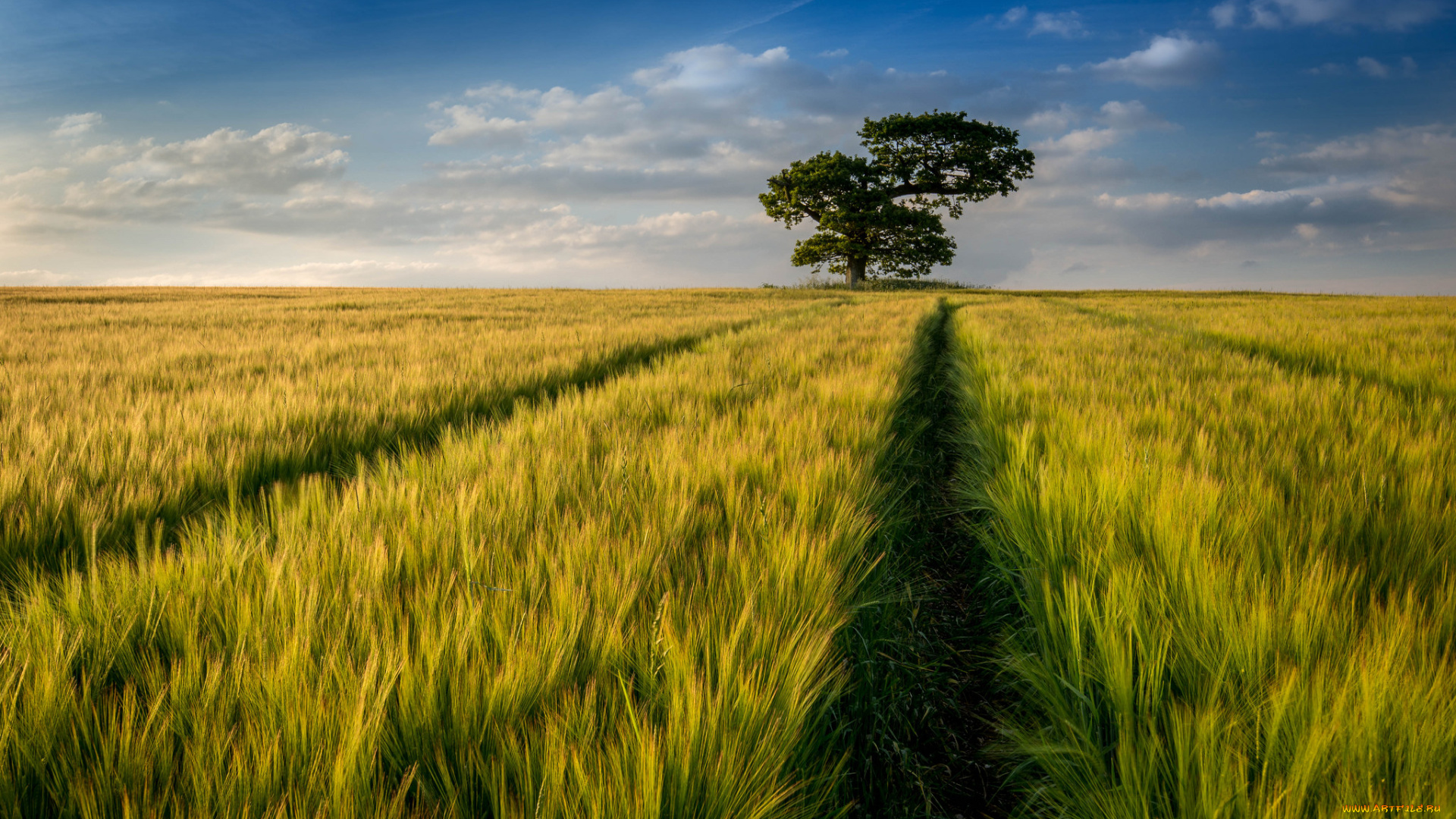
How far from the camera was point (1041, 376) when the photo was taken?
12.2 ft

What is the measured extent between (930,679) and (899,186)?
2981 cm

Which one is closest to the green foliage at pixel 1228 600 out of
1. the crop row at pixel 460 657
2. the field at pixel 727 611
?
A: the field at pixel 727 611

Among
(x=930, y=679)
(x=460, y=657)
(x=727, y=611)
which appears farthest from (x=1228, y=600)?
(x=460, y=657)

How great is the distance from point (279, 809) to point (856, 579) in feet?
3.65

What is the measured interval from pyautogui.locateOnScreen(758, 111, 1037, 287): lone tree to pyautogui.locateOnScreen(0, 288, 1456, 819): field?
2540 centimetres

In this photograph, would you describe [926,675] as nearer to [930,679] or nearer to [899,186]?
[930,679]

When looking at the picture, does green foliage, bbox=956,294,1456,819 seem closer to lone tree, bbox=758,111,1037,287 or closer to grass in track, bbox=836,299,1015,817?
grass in track, bbox=836,299,1015,817

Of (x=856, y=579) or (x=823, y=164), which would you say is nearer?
(x=856, y=579)

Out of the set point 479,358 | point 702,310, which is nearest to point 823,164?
point 702,310

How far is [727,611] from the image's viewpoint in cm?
105

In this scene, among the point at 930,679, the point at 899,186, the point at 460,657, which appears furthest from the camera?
the point at 899,186

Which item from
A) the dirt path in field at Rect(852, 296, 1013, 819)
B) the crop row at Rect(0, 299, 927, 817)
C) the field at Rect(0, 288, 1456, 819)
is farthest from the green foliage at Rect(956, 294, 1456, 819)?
the crop row at Rect(0, 299, 927, 817)

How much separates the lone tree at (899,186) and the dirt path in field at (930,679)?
25537mm

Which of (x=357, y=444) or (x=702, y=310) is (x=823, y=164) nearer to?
(x=702, y=310)
